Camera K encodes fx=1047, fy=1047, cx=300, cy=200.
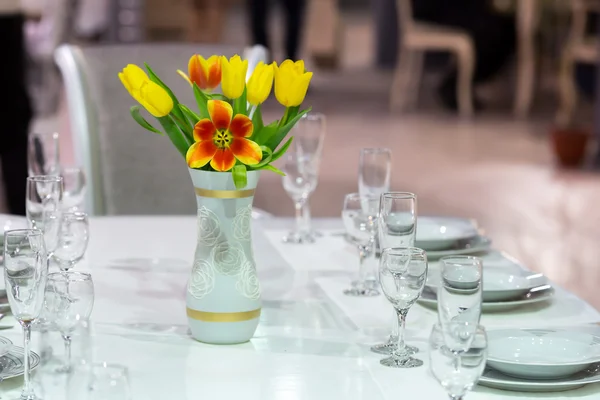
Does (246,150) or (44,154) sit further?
(44,154)

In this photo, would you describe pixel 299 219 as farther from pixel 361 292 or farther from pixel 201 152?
pixel 201 152

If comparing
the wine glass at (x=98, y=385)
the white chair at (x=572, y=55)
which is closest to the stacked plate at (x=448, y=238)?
the wine glass at (x=98, y=385)

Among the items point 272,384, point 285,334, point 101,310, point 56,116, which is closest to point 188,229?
point 101,310

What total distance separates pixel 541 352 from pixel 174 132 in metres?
0.47

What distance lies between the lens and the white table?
1.06m

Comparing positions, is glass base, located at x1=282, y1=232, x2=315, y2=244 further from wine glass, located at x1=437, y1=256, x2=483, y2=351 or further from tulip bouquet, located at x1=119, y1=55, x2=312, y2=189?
wine glass, located at x1=437, y1=256, x2=483, y2=351

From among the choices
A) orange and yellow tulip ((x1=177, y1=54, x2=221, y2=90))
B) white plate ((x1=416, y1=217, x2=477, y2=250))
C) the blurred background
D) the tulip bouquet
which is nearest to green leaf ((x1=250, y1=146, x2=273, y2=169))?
the tulip bouquet

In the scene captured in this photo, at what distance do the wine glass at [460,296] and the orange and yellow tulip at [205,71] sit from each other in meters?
0.40

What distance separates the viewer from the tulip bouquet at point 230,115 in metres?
1.15

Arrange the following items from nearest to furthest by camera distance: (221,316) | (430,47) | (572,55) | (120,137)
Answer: (221,316), (120,137), (572,55), (430,47)

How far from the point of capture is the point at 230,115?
115 centimetres

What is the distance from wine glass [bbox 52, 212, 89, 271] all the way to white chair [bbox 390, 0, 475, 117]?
220 inches

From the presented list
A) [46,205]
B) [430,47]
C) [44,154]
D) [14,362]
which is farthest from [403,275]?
[430,47]

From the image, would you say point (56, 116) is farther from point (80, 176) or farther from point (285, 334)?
point (285, 334)
